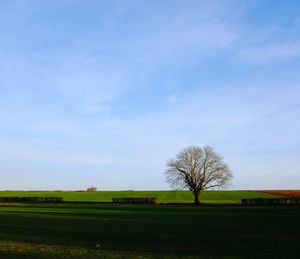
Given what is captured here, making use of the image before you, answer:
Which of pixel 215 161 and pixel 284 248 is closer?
pixel 284 248

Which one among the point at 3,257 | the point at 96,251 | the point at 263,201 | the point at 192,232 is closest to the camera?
the point at 3,257

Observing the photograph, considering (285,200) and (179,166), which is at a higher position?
(179,166)

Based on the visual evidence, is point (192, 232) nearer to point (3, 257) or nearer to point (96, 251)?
point (96, 251)

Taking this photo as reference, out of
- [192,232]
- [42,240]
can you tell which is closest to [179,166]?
[192,232]

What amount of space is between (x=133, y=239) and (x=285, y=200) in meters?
80.5

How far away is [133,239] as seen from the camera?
29.5 meters

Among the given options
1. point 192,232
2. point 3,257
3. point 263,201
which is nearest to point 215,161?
point 263,201

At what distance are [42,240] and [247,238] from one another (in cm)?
1266

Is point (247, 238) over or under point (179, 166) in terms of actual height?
under

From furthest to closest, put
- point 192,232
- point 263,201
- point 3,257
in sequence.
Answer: point 263,201, point 192,232, point 3,257

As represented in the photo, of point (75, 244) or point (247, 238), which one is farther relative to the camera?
point (247, 238)

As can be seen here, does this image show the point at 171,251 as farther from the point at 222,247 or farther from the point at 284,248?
the point at 284,248

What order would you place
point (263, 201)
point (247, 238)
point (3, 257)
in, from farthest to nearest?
point (263, 201), point (247, 238), point (3, 257)

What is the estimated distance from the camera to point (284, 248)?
81.9 feet
